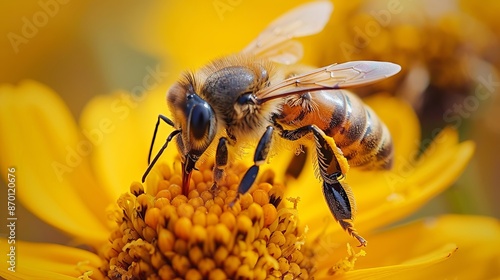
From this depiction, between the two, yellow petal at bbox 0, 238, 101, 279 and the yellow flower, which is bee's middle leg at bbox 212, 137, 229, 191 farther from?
yellow petal at bbox 0, 238, 101, 279

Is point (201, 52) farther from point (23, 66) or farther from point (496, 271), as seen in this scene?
point (496, 271)

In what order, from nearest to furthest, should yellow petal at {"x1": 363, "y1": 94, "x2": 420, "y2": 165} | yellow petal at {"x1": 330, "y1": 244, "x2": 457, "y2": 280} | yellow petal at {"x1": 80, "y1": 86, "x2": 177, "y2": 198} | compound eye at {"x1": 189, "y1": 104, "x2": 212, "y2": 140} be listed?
compound eye at {"x1": 189, "y1": 104, "x2": 212, "y2": 140} < yellow petal at {"x1": 330, "y1": 244, "x2": 457, "y2": 280} < yellow petal at {"x1": 80, "y1": 86, "x2": 177, "y2": 198} < yellow petal at {"x1": 363, "y1": 94, "x2": 420, "y2": 165}

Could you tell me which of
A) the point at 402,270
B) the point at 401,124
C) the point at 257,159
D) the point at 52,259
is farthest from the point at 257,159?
the point at 401,124

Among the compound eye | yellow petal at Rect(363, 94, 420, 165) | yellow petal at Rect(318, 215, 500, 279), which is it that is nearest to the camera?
the compound eye

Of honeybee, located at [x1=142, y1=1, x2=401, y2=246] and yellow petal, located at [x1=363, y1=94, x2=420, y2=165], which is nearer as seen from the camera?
honeybee, located at [x1=142, y1=1, x2=401, y2=246]

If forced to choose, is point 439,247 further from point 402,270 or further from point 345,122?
point 345,122

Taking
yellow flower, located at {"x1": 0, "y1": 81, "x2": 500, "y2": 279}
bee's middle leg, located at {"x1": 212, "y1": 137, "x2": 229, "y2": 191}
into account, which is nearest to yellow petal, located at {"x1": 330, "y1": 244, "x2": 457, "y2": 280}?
yellow flower, located at {"x1": 0, "y1": 81, "x2": 500, "y2": 279}
